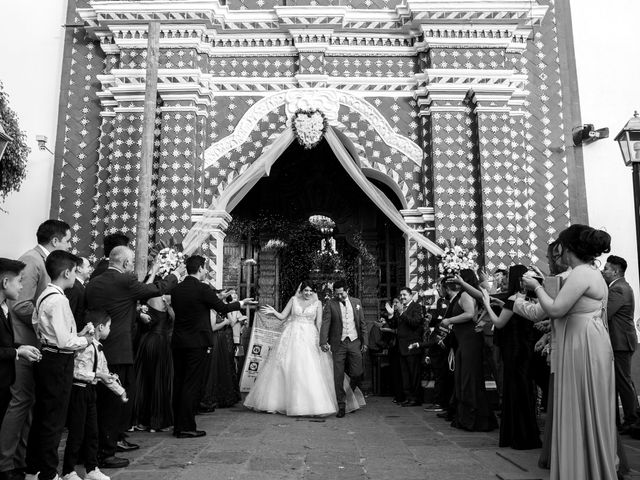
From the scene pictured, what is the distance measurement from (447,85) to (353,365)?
16.8 feet

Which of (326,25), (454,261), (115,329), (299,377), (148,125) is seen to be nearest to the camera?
Result: (115,329)

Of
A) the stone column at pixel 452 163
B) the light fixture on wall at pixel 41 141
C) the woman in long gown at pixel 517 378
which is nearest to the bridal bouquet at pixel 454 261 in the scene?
the stone column at pixel 452 163

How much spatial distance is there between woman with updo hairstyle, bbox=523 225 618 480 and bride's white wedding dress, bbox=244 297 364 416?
161 inches

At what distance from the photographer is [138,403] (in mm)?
6387

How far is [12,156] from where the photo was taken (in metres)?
9.27

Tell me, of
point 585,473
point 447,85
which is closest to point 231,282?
point 447,85

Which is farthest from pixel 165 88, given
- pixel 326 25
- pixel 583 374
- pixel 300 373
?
pixel 583 374

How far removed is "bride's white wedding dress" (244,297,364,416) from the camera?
7473mm

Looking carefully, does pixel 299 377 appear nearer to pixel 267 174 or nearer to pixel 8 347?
pixel 267 174

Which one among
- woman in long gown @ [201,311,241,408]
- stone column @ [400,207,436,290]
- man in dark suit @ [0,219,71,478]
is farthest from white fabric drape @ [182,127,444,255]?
man in dark suit @ [0,219,71,478]

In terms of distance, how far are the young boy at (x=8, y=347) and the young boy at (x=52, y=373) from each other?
16 cm

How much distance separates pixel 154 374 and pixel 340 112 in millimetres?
5821

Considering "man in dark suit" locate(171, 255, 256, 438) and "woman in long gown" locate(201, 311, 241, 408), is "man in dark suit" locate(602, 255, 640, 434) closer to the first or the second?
"man in dark suit" locate(171, 255, 256, 438)

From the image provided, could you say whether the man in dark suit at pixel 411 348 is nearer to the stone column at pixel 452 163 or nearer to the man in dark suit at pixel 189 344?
the stone column at pixel 452 163
